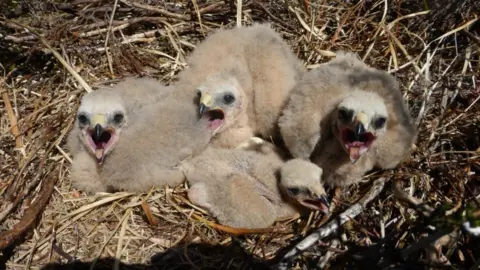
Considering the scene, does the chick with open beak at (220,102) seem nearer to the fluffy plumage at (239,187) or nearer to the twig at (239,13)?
the fluffy plumage at (239,187)

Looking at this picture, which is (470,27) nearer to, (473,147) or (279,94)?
(473,147)

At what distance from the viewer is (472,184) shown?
9.27ft

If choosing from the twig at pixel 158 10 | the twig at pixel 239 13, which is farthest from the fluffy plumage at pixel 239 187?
the twig at pixel 158 10

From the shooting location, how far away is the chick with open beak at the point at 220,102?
325cm

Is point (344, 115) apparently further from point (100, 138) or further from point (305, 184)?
point (100, 138)

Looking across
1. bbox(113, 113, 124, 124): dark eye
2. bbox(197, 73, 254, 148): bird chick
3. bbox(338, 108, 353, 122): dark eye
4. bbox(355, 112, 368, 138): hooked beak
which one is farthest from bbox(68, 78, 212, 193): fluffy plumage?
bbox(355, 112, 368, 138): hooked beak

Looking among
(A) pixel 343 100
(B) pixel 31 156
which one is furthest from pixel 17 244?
(A) pixel 343 100

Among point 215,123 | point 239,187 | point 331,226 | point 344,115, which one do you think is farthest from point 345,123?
point 215,123

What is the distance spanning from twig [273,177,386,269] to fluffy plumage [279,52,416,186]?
0.15 m

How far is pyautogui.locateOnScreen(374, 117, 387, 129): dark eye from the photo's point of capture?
9.05 feet

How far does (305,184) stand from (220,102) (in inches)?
32.3

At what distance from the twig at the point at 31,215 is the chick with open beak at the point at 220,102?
105 centimetres

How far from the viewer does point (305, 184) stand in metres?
2.86

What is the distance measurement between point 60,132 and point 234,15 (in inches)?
64.5
